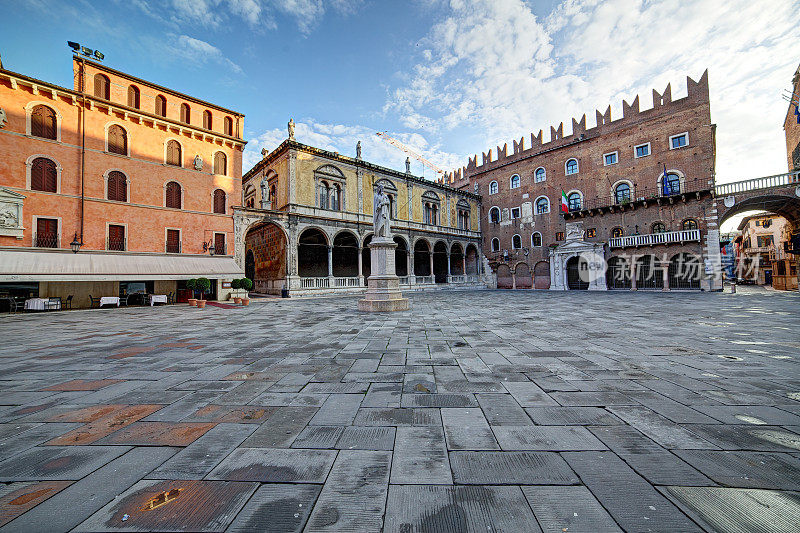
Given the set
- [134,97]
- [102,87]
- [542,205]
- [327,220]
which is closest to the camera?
[102,87]

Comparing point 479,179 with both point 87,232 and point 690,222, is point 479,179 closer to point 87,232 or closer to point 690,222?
point 690,222

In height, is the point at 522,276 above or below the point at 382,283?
below

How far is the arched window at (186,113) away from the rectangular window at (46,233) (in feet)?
26.1

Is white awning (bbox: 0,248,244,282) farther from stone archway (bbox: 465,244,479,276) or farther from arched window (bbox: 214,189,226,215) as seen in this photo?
stone archway (bbox: 465,244,479,276)

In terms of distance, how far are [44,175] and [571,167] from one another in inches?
1306

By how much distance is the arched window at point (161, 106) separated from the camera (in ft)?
54.1

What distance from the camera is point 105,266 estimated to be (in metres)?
13.7

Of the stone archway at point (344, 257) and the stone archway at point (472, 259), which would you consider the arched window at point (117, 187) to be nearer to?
the stone archway at point (344, 257)

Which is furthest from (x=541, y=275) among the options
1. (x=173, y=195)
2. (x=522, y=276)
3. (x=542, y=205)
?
(x=173, y=195)

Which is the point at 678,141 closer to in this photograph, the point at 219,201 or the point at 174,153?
the point at 219,201

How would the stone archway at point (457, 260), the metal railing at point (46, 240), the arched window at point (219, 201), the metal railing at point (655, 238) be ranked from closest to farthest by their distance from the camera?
the metal railing at point (46, 240) → the arched window at point (219, 201) → the metal railing at point (655, 238) → the stone archway at point (457, 260)

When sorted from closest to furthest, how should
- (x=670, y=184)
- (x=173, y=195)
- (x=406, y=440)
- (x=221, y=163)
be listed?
(x=406, y=440), (x=173, y=195), (x=221, y=163), (x=670, y=184)

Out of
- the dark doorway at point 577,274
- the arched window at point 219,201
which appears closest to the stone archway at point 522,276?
the dark doorway at point 577,274

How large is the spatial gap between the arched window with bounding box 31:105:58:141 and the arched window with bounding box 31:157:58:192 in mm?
1139
